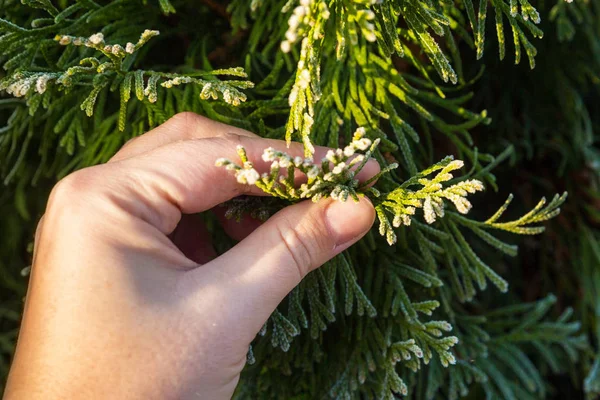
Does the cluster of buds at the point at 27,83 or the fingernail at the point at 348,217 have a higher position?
the cluster of buds at the point at 27,83

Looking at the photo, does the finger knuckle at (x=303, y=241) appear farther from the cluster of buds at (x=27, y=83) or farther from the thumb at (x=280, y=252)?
the cluster of buds at (x=27, y=83)

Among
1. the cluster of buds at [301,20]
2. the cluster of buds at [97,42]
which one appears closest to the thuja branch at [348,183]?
the cluster of buds at [301,20]

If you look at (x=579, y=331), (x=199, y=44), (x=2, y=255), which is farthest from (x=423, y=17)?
(x=2, y=255)

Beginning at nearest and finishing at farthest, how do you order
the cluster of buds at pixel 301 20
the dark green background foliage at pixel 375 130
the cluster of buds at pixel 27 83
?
the cluster of buds at pixel 301 20 < the cluster of buds at pixel 27 83 < the dark green background foliage at pixel 375 130

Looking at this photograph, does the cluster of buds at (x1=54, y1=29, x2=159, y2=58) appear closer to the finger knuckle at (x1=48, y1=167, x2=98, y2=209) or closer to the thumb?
the finger knuckle at (x1=48, y1=167, x2=98, y2=209)

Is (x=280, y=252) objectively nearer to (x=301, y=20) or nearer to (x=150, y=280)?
(x=150, y=280)

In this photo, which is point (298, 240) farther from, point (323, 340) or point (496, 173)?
point (496, 173)
